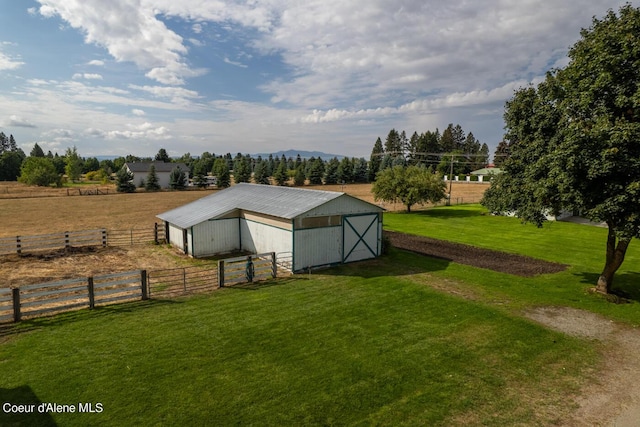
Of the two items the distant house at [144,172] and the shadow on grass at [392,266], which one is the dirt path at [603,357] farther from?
the distant house at [144,172]

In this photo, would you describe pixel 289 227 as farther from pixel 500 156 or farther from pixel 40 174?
pixel 40 174

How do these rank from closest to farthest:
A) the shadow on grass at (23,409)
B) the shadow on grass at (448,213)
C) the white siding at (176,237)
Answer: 1. the shadow on grass at (23,409)
2. the white siding at (176,237)
3. the shadow on grass at (448,213)

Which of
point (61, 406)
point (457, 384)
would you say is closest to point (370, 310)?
point (457, 384)

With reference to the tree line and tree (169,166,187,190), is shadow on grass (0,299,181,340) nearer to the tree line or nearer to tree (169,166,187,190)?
tree (169,166,187,190)

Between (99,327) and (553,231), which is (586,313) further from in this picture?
(553,231)

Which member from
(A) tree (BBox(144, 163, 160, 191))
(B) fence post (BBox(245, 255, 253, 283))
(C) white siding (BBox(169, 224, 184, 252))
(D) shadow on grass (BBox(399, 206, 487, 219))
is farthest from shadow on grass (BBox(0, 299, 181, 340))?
(A) tree (BBox(144, 163, 160, 191))

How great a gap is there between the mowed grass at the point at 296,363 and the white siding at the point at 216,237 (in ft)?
25.1

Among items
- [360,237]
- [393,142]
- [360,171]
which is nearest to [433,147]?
[393,142]

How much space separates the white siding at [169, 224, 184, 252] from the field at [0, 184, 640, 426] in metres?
6.61

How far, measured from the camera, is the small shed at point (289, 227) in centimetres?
1877

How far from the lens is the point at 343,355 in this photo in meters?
10.1

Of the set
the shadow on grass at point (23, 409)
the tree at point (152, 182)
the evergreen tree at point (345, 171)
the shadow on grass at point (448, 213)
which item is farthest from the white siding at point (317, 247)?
the evergreen tree at point (345, 171)

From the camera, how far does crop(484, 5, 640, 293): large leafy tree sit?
1203 centimetres

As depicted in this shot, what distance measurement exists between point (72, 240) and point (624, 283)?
33.6 m
